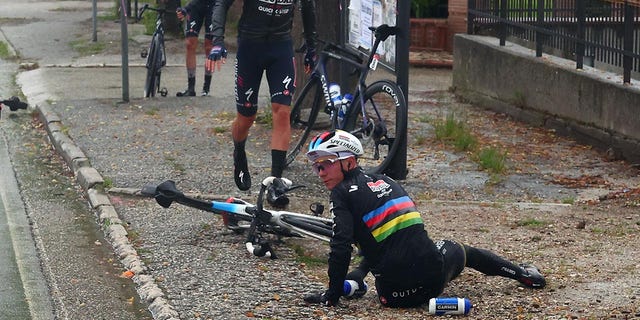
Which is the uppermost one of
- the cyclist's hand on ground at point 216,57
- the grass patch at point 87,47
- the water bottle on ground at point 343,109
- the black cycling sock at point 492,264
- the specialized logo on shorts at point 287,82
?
the cyclist's hand on ground at point 216,57

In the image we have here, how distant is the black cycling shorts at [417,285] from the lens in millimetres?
6895

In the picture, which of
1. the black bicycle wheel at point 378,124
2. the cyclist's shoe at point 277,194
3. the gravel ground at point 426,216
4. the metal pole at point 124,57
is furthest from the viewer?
the metal pole at point 124,57

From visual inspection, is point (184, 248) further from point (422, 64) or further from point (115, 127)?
point (422, 64)

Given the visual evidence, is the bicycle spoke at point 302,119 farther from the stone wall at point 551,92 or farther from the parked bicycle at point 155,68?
the parked bicycle at point 155,68

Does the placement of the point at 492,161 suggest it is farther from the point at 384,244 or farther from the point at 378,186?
the point at 384,244

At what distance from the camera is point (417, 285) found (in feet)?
22.6

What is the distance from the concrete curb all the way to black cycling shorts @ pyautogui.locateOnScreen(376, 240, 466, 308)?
1.16 meters

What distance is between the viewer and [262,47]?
9.80 m

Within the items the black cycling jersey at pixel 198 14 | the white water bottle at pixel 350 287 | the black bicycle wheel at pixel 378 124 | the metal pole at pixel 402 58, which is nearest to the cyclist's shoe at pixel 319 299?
the white water bottle at pixel 350 287

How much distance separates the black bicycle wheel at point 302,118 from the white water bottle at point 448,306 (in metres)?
4.46

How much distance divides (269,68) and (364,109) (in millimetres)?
1032

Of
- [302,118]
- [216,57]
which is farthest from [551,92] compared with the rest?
[216,57]

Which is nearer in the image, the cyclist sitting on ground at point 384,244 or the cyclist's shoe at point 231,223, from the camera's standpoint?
the cyclist sitting on ground at point 384,244

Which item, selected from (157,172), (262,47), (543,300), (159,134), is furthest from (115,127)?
(543,300)
